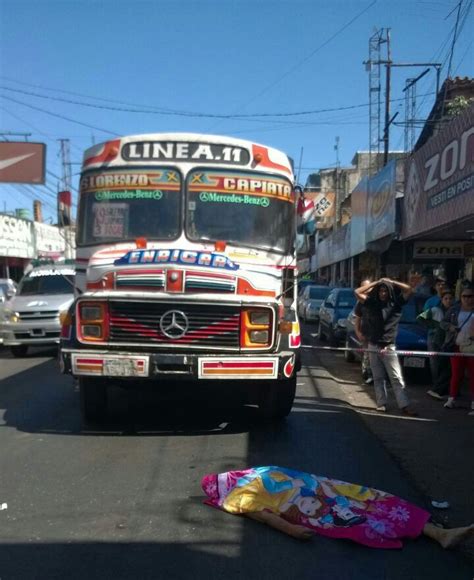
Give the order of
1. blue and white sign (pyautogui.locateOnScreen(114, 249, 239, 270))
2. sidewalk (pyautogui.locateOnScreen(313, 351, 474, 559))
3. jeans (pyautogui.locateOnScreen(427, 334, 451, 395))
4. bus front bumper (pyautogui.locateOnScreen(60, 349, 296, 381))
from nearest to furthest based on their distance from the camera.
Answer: sidewalk (pyautogui.locateOnScreen(313, 351, 474, 559))
bus front bumper (pyautogui.locateOnScreen(60, 349, 296, 381))
blue and white sign (pyautogui.locateOnScreen(114, 249, 239, 270))
jeans (pyautogui.locateOnScreen(427, 334, 451, 395))

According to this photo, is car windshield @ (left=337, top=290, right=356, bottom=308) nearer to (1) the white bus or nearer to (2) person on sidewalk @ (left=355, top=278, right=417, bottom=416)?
(2) person on sidewalk @ (left=355, top=278, right=417, bottom=416)

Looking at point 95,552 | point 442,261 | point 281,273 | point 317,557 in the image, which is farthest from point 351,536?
point 442,261

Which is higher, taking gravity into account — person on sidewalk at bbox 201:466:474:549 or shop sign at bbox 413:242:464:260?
shop sign at bbox 413:242:464:260

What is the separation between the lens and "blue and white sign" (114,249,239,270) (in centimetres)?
636

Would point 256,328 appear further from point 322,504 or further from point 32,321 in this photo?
point 32,321

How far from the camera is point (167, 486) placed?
16.5 feet

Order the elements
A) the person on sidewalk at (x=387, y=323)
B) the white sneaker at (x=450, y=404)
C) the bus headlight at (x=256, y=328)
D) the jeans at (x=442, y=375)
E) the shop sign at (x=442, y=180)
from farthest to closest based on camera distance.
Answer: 1. the shop sign at (x=442, y=180)
2. the jeans at (x=442, y=375)
3. the white sneaker at (x=450, y=404)
4. the person on sidewalk at (x=387, y=323)
5. the bus headlight at (x=256, y=328)

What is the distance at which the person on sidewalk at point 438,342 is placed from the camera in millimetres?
9164

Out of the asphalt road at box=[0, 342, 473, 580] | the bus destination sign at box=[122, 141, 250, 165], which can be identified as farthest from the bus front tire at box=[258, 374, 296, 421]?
the bus destination sign at box=[122, 141, 250, 165]

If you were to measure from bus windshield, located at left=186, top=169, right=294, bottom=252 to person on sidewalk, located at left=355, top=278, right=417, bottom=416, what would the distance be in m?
1.71

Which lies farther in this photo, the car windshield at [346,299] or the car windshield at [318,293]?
the car windshield at [318,293]

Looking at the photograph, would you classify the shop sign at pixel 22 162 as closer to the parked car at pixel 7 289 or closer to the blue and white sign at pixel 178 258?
the parked car at pixel 7 289

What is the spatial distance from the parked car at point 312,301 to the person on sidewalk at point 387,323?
50.0ft

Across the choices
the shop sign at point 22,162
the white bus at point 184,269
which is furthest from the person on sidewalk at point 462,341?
the shop sign at point 22,162
